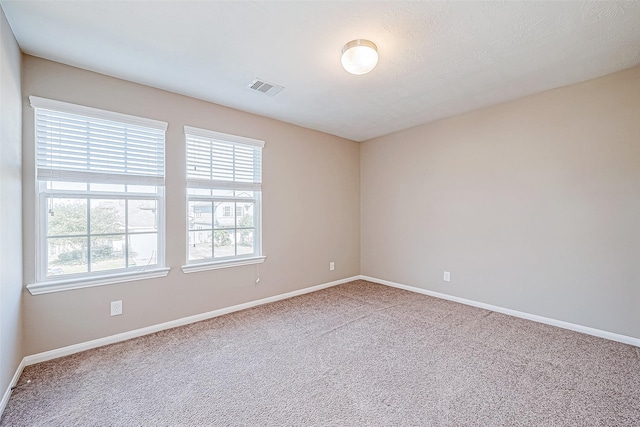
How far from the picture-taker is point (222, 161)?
3482mm

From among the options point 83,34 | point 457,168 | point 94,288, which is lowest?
point 94,288

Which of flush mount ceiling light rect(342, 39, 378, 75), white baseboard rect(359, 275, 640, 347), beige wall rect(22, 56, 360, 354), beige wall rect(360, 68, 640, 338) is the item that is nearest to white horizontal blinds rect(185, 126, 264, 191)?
beige wall rect(22, 56, 360, 354)

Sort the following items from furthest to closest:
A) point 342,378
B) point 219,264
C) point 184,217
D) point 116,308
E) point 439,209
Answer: point 439,209 → point 219,264 → point 184,217 → point 116,308 → point 342,378

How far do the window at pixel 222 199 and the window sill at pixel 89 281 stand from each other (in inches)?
12.7

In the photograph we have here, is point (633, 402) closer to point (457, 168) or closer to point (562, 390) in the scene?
point (562, 390)

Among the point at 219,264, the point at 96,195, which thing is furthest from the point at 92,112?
the point at 219,264

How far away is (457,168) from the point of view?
388cm

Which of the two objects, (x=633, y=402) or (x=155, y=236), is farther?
(x=155, y=236)

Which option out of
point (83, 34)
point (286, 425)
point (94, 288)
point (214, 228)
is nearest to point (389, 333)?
point (286, 425)

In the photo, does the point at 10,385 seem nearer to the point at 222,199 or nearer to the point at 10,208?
the point at 10,208

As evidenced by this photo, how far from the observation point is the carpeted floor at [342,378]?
175 centimetres

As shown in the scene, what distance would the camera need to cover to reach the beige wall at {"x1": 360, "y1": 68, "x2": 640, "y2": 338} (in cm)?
272

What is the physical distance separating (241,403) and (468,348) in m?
1.99

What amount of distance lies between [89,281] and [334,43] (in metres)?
2.93
